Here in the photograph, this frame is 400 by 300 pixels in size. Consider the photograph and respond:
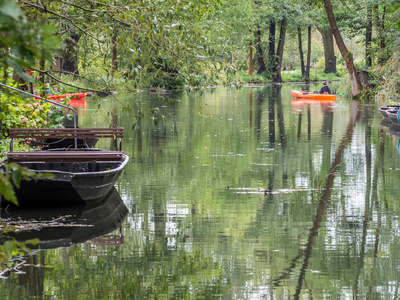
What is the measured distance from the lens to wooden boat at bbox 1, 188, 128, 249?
8.20 m

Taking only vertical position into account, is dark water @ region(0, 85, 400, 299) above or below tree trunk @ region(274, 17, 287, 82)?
below

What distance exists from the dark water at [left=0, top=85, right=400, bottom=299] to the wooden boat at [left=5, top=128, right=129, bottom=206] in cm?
49

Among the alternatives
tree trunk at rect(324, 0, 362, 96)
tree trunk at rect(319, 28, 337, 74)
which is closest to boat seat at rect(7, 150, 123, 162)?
tree trunk at rect(324, 0, 362, 96)

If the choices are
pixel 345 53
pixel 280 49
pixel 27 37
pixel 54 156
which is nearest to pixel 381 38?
pixel 345 53

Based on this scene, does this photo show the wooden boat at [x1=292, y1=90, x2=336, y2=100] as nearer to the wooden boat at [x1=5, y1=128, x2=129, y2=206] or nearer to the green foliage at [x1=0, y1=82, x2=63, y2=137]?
the green foliage at [x1=0, y1=82, x2=63, y2=137]

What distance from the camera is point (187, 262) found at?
23.9ft

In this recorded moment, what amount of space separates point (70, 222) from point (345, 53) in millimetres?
30684

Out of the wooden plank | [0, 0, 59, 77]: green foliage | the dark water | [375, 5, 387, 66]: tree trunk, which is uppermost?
[375, 5, 387, 66]: tree trunk

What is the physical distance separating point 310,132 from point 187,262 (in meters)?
14.5

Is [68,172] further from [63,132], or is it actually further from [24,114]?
[24,114]

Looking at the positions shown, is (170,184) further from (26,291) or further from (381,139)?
(381,139)

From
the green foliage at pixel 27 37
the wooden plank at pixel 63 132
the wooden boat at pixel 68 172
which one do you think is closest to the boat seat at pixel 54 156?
the wooden boat at pixel 68 172

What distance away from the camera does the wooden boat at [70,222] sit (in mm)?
8203

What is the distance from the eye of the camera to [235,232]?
856cm
